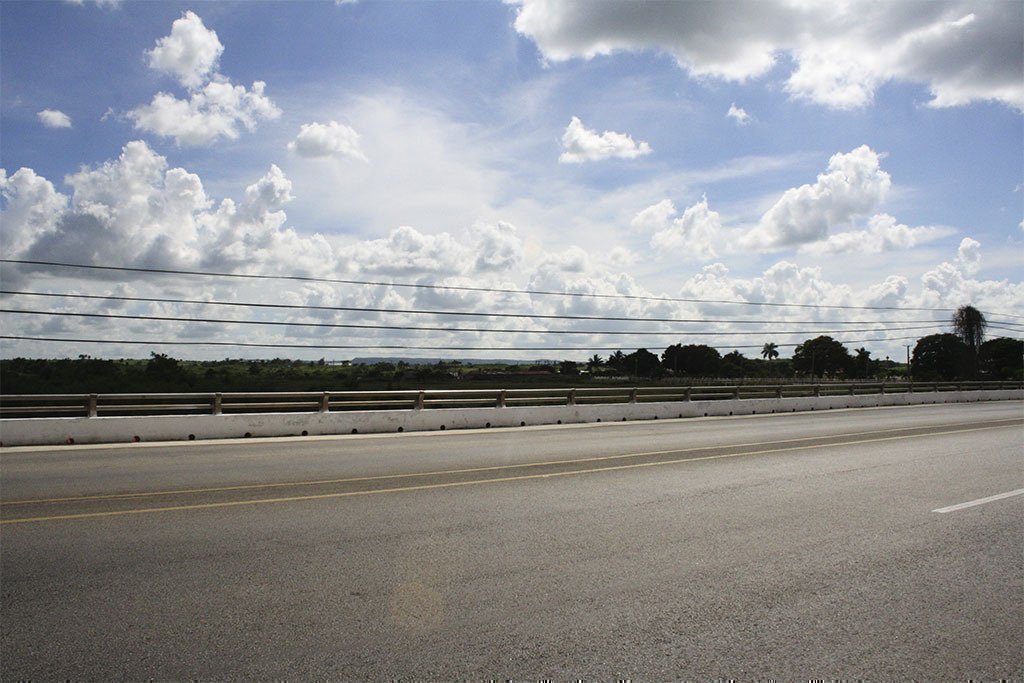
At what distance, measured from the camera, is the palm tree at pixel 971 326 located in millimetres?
89438

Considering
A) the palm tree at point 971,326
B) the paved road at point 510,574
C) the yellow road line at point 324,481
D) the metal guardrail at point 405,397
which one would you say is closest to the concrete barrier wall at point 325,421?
the metal guardrail at point 405,397

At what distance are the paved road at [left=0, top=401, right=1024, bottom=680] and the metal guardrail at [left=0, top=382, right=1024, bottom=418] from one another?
6.97 metres

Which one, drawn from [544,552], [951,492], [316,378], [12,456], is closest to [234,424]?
[12,456]

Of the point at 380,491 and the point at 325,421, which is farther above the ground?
the point at 325,421

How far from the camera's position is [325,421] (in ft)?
66.1

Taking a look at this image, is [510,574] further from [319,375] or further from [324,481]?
[319,375]

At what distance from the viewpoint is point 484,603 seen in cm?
501

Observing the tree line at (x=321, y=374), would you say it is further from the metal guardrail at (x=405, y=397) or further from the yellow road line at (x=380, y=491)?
the yellow road line at (x=380, y=491)

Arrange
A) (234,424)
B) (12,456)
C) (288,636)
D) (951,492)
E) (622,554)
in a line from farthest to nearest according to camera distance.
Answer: (234,424) < (12,456) < (951,492) < (622,554) < (288,636)

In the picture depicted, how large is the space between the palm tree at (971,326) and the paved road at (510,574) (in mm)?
92833

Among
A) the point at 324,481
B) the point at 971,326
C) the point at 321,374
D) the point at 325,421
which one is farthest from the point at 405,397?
the point at 971,326

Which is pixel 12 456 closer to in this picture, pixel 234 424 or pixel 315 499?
pixel 234 424

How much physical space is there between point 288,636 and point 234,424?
15.4 metres

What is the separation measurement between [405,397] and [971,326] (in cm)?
9065
